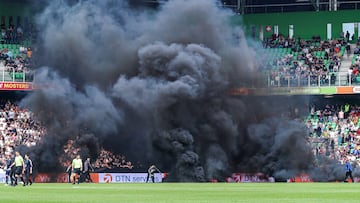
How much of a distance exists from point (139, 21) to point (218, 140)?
14641 millimetres

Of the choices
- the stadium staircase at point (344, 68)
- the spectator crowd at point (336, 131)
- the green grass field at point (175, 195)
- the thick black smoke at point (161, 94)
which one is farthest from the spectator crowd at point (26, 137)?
the green grass field at point (175, 195)

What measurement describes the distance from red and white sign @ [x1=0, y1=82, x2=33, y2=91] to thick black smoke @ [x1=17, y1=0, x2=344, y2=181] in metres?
1.55

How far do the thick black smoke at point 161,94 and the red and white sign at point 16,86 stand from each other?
60.9 inches

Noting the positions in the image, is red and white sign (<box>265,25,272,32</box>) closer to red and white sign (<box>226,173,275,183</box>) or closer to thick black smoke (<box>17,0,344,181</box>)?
thick black smoke (<box>17,0,344,181</box>)

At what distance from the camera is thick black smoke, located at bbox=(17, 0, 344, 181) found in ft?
230

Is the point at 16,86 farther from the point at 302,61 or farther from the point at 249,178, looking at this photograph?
the point at 302,61

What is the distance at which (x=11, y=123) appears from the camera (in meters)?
73.9

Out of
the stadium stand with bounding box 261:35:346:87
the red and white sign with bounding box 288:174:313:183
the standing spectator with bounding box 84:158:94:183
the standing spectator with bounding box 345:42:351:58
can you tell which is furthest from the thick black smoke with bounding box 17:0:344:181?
the standing spectator with bounding box 345:42:351:58

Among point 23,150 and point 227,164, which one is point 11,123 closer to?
point 23,150

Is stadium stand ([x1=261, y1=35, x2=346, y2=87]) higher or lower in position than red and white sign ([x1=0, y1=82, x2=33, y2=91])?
higher

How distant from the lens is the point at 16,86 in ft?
237

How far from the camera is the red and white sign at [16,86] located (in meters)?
71.6

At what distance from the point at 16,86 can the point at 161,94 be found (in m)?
12.0

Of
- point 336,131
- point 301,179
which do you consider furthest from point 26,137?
point 336,131
